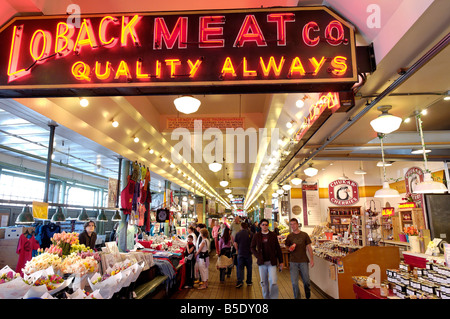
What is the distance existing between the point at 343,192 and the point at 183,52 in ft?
42.8

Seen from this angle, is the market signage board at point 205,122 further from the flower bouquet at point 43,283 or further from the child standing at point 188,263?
the flower bouquet at point 43,283

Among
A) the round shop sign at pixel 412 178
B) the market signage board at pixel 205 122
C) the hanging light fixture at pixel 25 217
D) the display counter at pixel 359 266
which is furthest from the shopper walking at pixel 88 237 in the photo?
the round shop sign at pixel 412 178

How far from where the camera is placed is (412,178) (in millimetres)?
10953

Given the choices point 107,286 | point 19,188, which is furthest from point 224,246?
point 19,188

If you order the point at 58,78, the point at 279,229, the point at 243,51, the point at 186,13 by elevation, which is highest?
the point at 186,13

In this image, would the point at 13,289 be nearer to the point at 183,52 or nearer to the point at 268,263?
the point at 183,52

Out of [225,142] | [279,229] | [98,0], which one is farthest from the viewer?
[279,229]

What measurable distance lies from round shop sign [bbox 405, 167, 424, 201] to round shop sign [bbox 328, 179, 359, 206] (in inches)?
109

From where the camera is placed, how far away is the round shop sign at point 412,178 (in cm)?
1030

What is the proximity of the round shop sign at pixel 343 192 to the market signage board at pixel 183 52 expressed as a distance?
1223 cm
